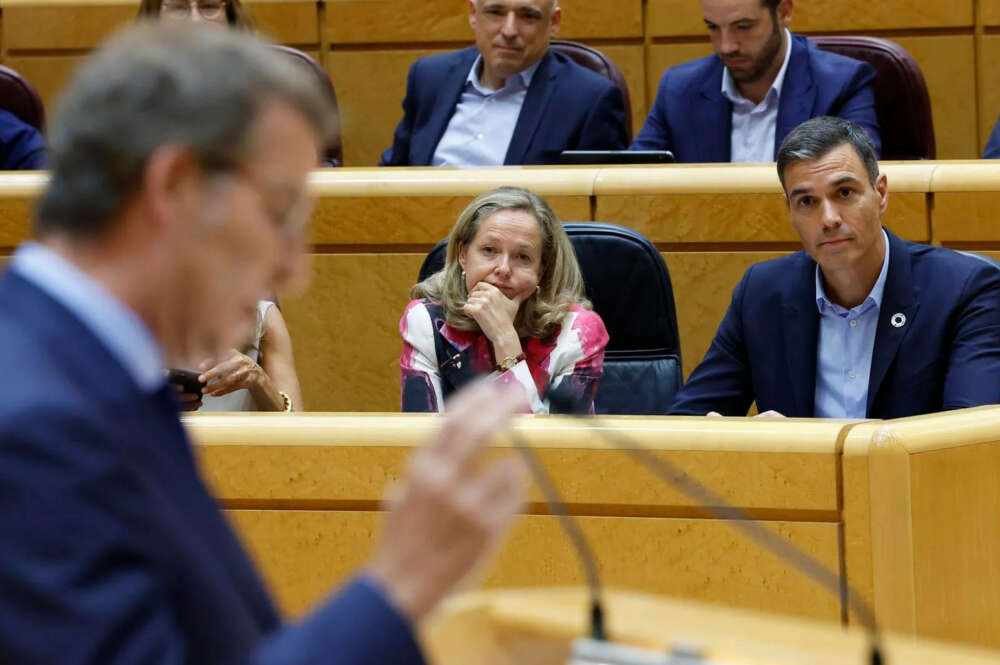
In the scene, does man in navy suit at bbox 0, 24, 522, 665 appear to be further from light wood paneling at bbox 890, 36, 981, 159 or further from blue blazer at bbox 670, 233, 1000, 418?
light wood paneling at bbox 890, 36, 981, 159

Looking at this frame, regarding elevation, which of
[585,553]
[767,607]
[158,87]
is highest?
[158,87]

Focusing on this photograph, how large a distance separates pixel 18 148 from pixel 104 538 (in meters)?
2.00

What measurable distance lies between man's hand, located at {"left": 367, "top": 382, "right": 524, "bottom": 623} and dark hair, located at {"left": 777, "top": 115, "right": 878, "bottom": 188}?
1.25m

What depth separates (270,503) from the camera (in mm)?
1272

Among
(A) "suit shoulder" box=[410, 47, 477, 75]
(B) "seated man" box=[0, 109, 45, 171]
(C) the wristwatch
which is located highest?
(A) "suit shoulder" box=[410, 47, 477, 75]

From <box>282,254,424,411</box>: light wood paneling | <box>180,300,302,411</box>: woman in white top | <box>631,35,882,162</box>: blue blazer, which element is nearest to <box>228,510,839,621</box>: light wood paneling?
<box>180,300,302,411</box>: woman in white top

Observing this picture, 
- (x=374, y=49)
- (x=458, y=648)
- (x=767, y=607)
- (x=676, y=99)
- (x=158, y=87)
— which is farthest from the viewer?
(x=374, y=49)

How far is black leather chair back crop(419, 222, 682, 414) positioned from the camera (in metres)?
1.78

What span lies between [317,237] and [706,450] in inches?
39.2

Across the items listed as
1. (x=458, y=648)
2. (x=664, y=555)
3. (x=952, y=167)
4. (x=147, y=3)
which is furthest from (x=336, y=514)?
(x=147, y=3)

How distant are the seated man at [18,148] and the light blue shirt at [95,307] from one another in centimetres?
191

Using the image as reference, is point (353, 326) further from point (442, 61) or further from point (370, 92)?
point (370, 92)

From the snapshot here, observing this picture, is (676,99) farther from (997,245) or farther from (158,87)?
(158,87)

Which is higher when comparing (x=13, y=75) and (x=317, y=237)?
(x=13, y=75)
